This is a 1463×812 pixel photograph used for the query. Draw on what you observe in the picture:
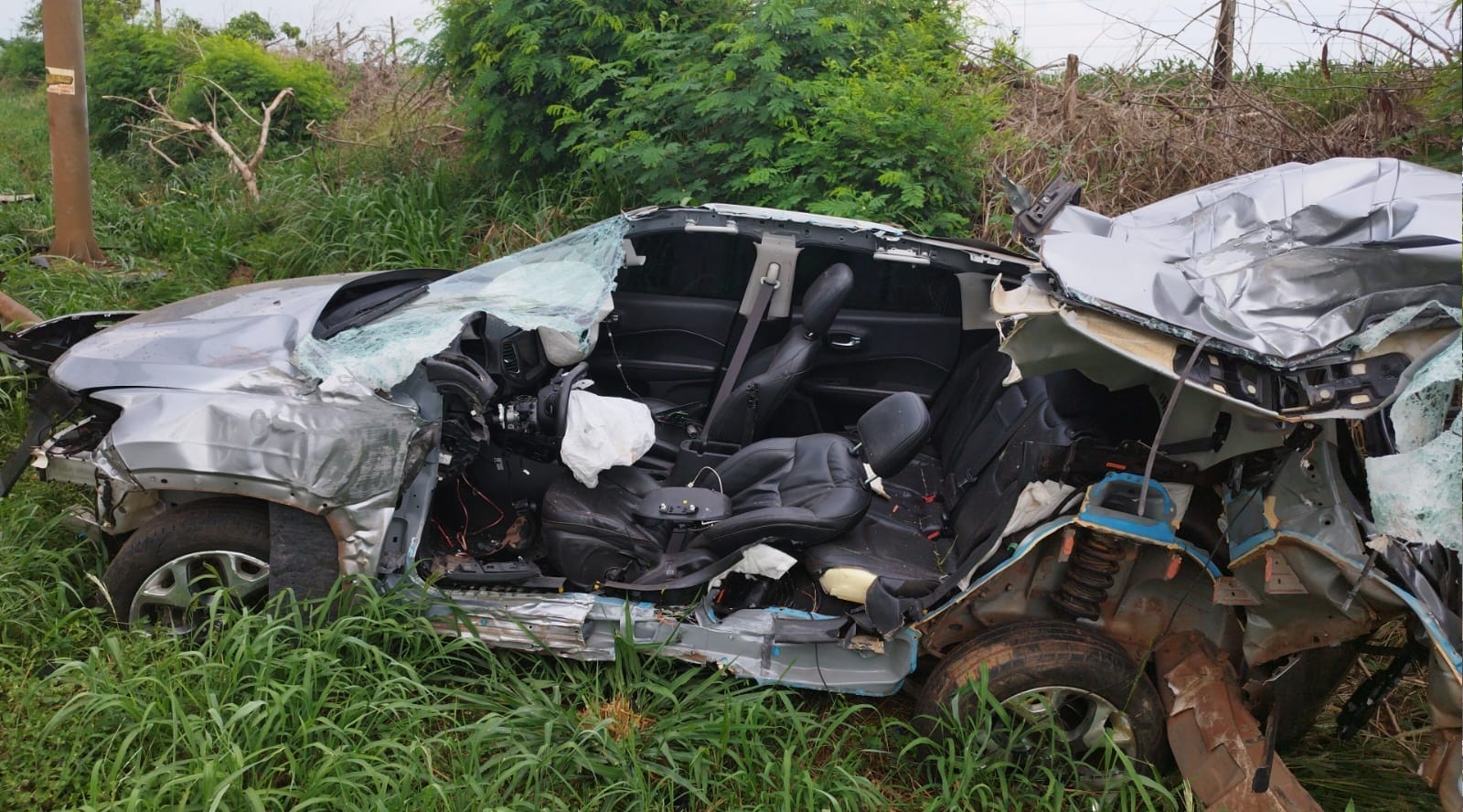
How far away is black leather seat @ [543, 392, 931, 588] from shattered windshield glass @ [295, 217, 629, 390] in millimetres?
626

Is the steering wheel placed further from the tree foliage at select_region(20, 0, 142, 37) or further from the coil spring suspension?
the tree foliage at select_region(20, 0, 142, 37)

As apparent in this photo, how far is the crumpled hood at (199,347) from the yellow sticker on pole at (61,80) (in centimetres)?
373

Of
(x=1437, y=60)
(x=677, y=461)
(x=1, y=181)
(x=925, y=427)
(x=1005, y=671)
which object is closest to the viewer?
(x=1005, y=671)

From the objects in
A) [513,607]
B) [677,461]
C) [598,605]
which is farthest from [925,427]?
[513,607]

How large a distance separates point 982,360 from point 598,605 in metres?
1.89

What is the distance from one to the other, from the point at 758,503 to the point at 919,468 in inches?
37.0

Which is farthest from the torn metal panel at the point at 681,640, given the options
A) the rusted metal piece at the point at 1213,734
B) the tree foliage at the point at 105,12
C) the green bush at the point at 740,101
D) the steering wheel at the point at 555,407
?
the tree foliage at the point at 105,12

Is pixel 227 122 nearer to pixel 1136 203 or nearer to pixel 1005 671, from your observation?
pixel 1136 203

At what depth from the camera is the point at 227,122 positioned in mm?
8758

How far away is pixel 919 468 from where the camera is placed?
400 centimetres

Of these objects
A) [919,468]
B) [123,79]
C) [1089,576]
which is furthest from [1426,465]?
[123,79]

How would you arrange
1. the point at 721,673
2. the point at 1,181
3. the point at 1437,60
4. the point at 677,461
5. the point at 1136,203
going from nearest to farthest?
the point at 721,673 → the point at 677,461 → the point at 1437,60 → the point at 1136,203 → the point at 1,181

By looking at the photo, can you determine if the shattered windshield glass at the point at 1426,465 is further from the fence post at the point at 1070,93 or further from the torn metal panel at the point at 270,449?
the fence post at the point at 1070,93

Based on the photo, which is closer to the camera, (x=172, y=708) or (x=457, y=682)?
(x=172, y=708)
